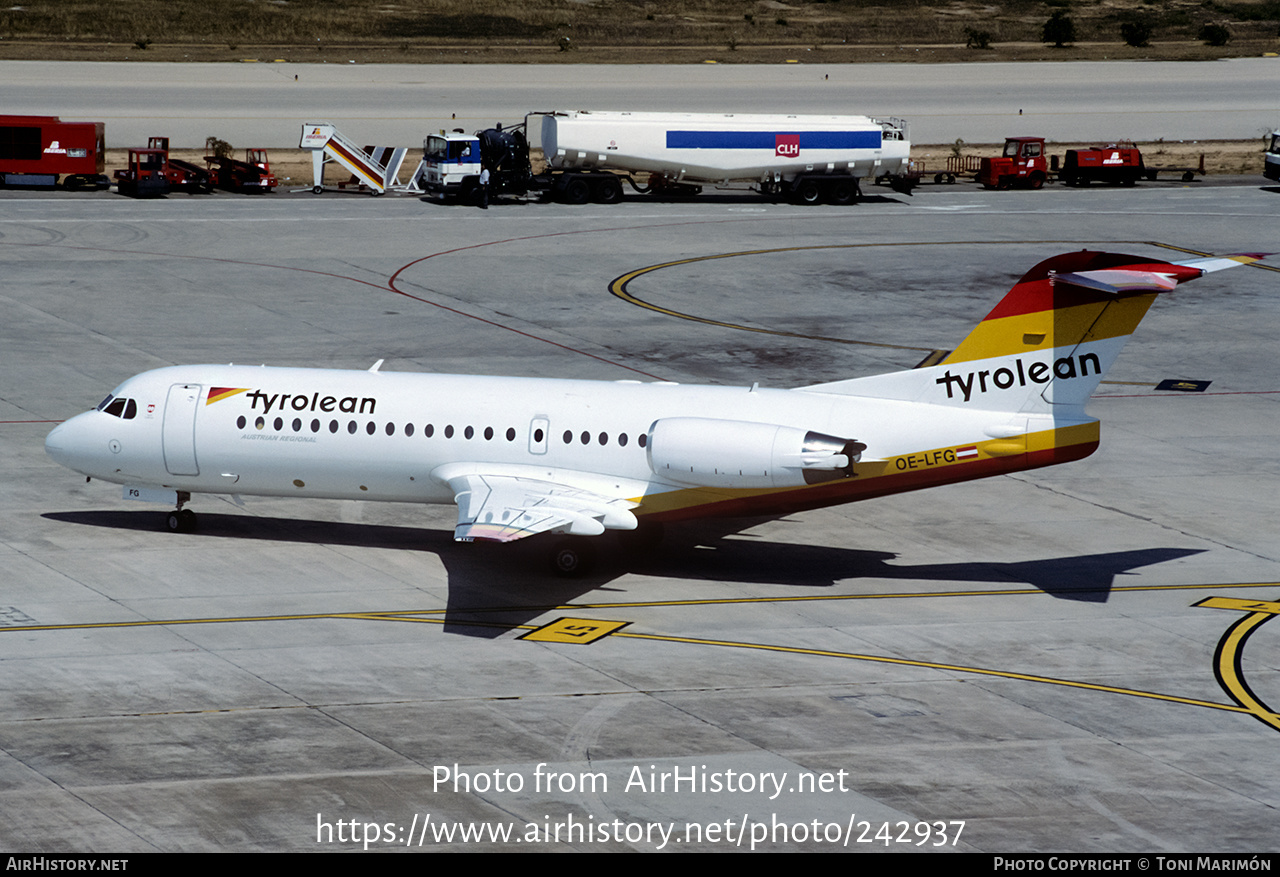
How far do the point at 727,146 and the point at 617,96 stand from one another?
3124 cm

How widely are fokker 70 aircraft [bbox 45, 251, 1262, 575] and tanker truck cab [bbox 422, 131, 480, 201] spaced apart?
148ft

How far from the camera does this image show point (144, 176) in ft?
245

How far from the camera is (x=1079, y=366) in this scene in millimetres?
27625

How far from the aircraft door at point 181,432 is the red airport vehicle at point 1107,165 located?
6482cm

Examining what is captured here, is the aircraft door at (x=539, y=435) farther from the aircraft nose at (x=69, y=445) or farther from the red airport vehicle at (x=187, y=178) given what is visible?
the red airport vehicle at (x=187, y=178)

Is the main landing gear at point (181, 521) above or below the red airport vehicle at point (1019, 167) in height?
below

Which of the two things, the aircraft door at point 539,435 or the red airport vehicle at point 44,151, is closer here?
the aircraft door at point 539,435

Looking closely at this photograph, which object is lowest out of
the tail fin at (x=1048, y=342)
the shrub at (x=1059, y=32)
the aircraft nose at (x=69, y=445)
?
the aircraft nose at (x=69, y=445)

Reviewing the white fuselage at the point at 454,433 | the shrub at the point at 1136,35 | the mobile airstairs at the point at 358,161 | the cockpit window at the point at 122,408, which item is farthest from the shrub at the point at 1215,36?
the cockpit window at the point at 122,408

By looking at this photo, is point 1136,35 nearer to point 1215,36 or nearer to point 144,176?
point 1215,36

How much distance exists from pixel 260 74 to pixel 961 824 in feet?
327

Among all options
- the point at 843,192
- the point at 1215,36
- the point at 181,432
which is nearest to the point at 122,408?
the point at 181,432

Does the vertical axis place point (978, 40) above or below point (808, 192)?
above

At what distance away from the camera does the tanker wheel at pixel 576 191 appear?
77125 millimetres
